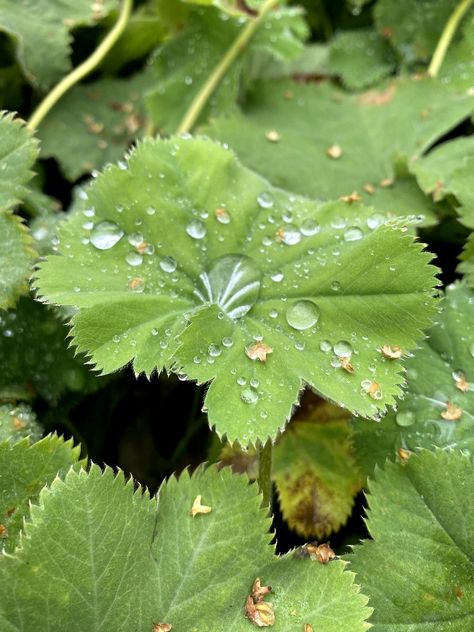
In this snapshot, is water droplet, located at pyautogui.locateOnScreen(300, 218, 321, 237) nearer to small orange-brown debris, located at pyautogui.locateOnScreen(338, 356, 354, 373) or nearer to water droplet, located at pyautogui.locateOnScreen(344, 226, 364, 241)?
water droplet, located at pyautogui.locateOnScreen(344, 226, 364, 241)

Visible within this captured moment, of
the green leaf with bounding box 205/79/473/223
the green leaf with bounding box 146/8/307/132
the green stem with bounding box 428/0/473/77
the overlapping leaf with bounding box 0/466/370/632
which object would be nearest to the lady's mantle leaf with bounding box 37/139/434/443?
the overlapping leaf with bounding box 0/466/370/632

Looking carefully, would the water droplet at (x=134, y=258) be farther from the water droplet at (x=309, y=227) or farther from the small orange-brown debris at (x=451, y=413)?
the small orange-brown debris at (x=451, y=413)

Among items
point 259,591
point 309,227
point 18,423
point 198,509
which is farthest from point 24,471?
point 309,227

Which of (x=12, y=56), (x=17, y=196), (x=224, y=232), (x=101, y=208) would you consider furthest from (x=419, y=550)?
(x=12, y=56)

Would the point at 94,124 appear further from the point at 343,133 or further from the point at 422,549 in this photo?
the point at 422,549

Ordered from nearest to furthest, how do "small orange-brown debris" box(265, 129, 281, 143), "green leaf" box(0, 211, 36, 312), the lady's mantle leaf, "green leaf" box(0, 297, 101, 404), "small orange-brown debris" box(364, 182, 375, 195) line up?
the lady's mantle leaf → "green leaf" box(0, 211, 36, 312) → "green leaf" box(0, 297, 101, 404) → "small orange-brown debris" box(364, 182, 375, 195) → "small orange-brown debris" box(265, 129, 281, 143)

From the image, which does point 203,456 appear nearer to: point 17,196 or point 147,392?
point 147,392
